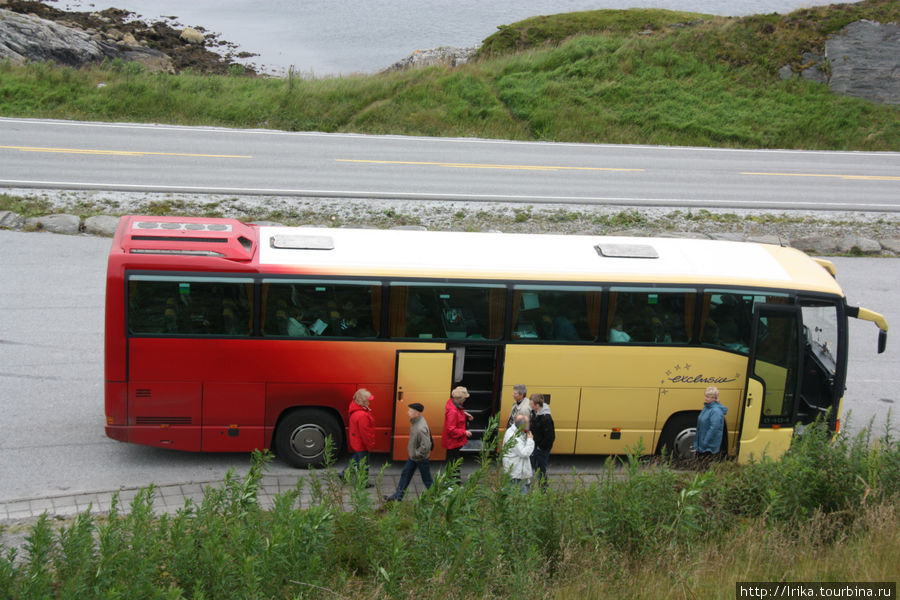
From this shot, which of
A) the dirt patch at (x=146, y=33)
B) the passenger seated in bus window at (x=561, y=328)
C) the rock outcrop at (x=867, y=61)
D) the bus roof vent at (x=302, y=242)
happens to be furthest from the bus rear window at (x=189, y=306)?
the dirt patch at (x=146, y=33)

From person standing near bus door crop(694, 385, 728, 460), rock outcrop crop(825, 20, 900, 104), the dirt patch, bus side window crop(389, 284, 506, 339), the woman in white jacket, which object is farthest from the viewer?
the dirt patch

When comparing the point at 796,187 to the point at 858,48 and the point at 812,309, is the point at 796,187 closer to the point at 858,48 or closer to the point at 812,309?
the point at 858,48

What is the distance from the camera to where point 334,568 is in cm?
724

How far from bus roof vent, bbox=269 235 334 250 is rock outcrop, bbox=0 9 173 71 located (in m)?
25.9

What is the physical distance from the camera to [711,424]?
10.4 m

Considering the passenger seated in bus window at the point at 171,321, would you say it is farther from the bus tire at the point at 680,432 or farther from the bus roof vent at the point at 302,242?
the bus tire at the point at 680,432

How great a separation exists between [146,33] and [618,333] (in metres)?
46.4

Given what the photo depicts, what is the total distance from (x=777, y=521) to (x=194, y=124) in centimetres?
2410

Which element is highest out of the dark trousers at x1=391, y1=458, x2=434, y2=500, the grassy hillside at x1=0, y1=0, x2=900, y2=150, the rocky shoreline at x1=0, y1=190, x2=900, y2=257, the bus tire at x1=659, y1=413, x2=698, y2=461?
the grassy hillside at x1=0, y1=0, x2=900, y2=150

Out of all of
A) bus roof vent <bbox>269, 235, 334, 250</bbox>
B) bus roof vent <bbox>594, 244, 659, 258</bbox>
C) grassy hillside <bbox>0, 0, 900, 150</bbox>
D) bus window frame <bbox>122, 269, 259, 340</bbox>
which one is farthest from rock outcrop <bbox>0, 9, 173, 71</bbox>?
bus roof vent <bbox>594, 244, 659, 258</bbox>

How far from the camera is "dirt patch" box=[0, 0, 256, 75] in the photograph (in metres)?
47.5

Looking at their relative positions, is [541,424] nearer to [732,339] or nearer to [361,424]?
[361,424]

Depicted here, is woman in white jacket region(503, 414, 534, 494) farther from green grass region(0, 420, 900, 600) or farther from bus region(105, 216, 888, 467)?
bus region(105, 216, 888, 467)

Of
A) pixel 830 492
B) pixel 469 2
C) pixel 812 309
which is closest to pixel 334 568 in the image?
pixel 830 492
